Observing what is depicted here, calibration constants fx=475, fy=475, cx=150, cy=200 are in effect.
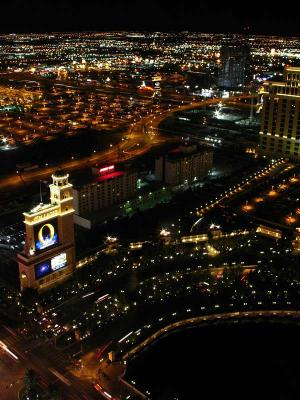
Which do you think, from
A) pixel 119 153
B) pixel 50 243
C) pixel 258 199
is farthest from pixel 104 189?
pixel 119 153

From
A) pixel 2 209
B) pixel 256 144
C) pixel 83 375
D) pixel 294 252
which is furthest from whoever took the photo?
pixel 256 144

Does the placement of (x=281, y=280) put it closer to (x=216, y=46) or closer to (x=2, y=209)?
(x=2, y=209)

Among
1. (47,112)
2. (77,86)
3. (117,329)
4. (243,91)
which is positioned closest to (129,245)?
(117,329)

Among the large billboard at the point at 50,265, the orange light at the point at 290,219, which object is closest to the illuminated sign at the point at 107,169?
the large billboard at the point at 50,265

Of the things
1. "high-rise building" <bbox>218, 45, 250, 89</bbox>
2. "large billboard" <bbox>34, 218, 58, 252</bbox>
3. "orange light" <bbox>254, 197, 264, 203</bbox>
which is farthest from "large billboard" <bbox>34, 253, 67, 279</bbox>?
"high-rise building" <bbox>218, 45, 250, 89</bbox>

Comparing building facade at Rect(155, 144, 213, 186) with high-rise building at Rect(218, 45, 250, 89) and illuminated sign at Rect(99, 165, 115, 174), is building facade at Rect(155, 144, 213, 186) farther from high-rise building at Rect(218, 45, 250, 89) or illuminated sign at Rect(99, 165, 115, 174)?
high-rise building at Rect(218, 45, 250, 89)

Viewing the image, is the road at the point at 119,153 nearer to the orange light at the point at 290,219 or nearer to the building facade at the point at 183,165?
the building facade at the point at 183,165

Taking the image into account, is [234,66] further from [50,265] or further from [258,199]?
[50,265]
